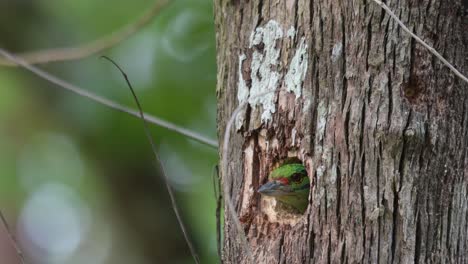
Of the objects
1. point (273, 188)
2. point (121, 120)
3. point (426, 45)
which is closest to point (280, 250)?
point (273, 188)

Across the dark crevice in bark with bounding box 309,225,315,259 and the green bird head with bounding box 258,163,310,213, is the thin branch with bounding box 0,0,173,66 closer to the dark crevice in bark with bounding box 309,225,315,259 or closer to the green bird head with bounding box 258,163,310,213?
the green bird head with bounding box 258,163,310,213

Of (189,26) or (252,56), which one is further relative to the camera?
(189,26)

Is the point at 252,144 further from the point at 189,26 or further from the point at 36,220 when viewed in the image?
the point at 36,220

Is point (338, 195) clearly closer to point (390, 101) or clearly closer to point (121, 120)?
point (390, 101)

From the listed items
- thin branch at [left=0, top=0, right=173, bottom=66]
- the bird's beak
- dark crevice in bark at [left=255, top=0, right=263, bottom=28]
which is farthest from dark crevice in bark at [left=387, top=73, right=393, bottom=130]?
thin branch at [left=0, top=0, right=173, bottom=66]

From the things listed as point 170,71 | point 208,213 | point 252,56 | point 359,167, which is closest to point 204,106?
point 170,71

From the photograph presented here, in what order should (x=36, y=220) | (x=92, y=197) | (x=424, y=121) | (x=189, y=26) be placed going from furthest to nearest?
1. (x=36, y=220)
2. (x=92, y=197)
3. (x=189, y=26)
4. (x=424, y=121)

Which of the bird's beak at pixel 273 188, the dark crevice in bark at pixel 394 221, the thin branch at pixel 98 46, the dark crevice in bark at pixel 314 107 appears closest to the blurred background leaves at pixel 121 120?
the thin branch at pixel 98 46
